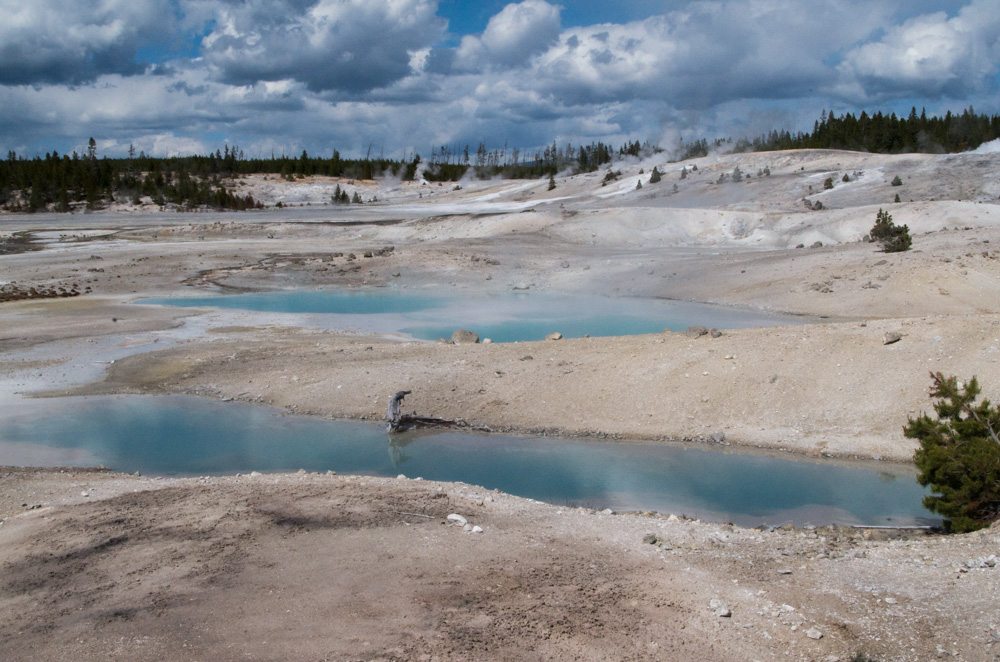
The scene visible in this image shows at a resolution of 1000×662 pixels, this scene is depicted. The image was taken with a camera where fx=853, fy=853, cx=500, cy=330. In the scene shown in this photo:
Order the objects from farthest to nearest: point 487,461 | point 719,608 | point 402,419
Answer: point 402,419
point 487,461
point 719,608

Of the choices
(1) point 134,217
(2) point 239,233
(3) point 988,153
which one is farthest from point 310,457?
(1) point 134,217

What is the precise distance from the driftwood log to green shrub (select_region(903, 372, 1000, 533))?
663 cm

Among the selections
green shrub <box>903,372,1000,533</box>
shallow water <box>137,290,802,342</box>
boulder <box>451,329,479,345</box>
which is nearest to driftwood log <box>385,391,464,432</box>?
boulder <box>451,329,479,345</box>

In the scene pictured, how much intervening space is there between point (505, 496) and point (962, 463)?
4.47 m

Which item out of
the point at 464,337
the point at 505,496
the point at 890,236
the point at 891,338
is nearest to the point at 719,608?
the point at 505,496

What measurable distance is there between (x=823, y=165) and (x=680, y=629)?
52934mm

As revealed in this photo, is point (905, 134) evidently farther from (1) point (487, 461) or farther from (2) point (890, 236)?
(1) point (487, 461)

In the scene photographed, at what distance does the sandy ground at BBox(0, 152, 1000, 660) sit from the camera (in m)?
5.79

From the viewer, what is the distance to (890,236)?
27.3m

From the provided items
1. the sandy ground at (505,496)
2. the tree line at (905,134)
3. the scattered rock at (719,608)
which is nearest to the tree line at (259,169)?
the tree line at (905,134)

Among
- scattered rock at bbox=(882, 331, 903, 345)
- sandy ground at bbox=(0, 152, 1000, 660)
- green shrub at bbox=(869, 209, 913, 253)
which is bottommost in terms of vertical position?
sandy ground at bbox=(0, 152, 1000, 660)

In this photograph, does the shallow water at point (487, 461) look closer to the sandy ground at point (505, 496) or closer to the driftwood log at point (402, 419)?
the driftwood log at point (402, 419)

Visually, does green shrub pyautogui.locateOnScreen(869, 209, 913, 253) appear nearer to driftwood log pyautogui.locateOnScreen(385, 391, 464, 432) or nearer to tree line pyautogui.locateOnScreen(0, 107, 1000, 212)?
driftwood log pyautogui.locateOnScreen(385, 391, 464, 432)

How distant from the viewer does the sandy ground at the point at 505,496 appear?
5793 mm
